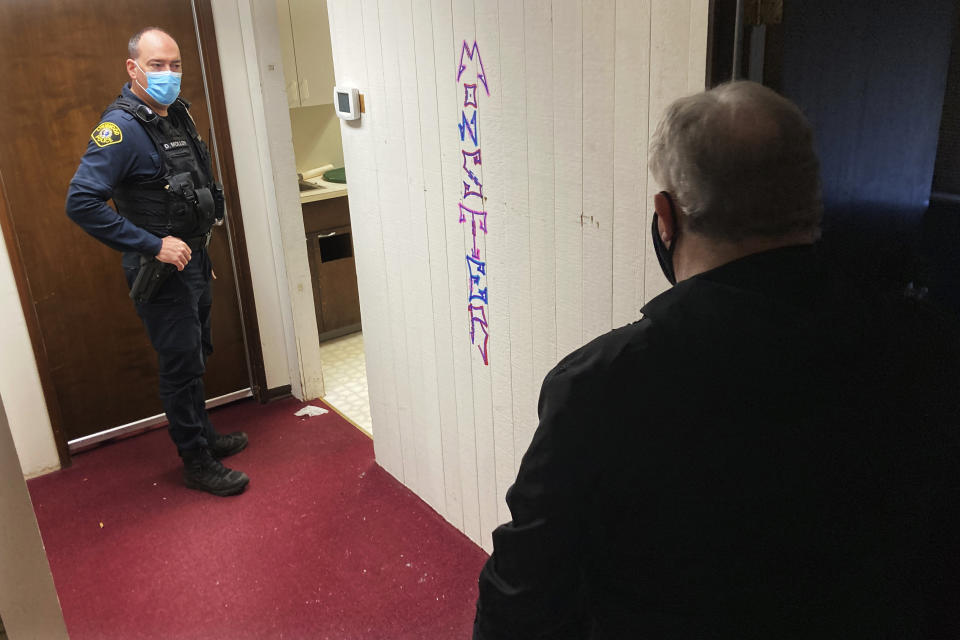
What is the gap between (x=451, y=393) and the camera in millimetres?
2404

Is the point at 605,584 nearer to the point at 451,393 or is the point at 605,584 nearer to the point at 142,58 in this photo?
the point at 451,393

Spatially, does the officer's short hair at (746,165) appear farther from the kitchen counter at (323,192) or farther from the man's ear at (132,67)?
the kitchen counter at (323,192)

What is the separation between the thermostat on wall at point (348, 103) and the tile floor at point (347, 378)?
1254 millimetres

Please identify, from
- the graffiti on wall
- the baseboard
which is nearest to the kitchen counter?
the baseboard

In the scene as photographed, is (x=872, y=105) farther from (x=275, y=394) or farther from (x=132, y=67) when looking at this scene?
(x=275, y=394)

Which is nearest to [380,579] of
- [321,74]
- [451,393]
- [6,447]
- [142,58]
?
[451,393]

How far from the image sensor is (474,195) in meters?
2.06

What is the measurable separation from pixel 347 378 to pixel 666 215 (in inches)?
117

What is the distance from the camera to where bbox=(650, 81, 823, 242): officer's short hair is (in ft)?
2.92

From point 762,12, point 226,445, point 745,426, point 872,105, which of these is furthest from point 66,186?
point 745,426

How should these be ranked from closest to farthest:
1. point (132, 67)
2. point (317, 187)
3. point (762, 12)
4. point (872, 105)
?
point (762, 12) < point (872, 105) < point (132, 67) < point (317, 187)

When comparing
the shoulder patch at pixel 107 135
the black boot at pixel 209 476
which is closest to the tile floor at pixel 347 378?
the black boot at pixel 209 476

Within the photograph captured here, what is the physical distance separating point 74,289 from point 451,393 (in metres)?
1.60

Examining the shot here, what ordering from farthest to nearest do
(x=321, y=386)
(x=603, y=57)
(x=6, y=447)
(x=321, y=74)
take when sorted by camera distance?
(x=321, y=74) < (x=321, y=386) < (x=603, y=57) < (x=6, y=447)
